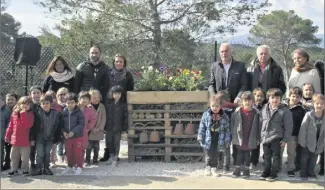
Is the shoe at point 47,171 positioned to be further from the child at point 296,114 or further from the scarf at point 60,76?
the child at point 296,114

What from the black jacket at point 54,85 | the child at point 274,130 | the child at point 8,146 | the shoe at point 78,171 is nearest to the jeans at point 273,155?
the child at point 274,130

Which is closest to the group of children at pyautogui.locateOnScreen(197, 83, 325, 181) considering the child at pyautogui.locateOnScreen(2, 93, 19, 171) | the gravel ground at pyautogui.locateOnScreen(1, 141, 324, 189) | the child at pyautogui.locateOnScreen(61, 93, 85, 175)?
the gravel ground at pyautogui.locateOnScreen(1, 141, 324, 189)

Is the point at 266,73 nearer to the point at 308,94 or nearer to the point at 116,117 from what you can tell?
the point at 308,94

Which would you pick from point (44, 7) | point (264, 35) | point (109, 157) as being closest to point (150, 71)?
point (109, 157)

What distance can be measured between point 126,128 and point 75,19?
5982 millimetres

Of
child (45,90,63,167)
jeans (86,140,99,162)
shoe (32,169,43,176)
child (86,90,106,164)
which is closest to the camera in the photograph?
shoe (32,169,43,176)

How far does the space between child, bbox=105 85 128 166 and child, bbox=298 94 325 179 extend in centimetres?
268

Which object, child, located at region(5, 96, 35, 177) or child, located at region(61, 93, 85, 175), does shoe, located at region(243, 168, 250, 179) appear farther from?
child, located at region(5, 96, 35, 177)

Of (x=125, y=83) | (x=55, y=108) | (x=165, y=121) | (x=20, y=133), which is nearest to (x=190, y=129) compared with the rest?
(x=165, y=121)

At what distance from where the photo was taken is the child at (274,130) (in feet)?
19.2

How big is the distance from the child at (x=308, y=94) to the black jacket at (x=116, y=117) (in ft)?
8.86

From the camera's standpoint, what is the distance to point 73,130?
6.17 metres

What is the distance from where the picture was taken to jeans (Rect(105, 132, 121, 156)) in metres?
6.87

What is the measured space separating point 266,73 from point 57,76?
3.32 m
